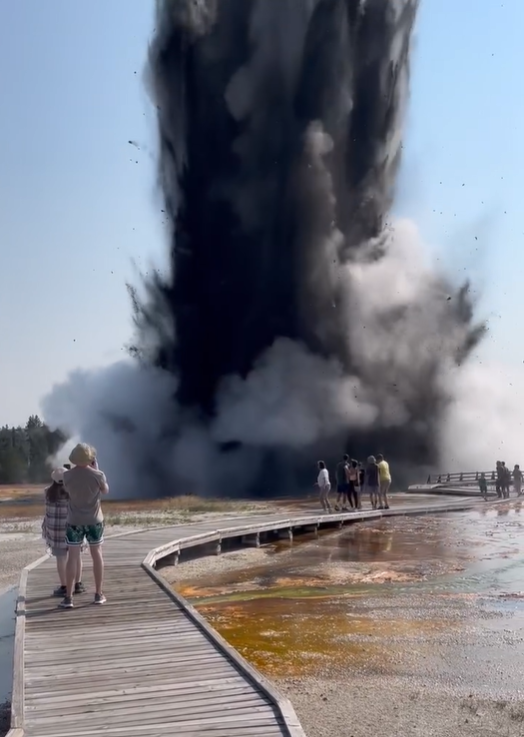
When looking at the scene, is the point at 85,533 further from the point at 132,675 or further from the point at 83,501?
the point at 132,675

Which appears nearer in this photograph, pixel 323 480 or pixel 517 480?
pixel 323 480

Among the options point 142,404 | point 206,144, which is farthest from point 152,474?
point 206,144

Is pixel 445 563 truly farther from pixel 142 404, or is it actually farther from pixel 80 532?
pixel 142 404

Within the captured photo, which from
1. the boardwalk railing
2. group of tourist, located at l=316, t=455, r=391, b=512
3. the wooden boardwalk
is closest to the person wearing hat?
the wooden boardwalk

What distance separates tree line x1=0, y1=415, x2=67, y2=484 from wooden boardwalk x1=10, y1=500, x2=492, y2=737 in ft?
206

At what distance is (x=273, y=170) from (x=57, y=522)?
4407cm

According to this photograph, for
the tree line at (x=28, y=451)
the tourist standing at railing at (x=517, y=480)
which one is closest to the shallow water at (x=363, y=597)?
the tourist standing at railing at (x=517, y=480)

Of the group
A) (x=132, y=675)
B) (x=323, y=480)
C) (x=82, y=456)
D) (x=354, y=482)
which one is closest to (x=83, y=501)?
(x=82, y=456)

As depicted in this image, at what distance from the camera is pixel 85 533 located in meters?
9.93

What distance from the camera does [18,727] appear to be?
247 inches

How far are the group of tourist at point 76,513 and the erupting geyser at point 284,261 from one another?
39.6m

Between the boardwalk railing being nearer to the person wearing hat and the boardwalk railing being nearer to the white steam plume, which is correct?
the white steam plume

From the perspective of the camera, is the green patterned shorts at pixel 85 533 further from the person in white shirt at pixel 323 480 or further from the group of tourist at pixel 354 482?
the group of tourist at pixel 354 482

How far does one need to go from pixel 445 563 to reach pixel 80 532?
35.1 feet
